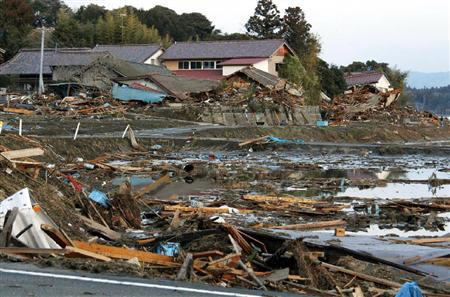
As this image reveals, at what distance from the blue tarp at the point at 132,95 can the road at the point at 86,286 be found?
129ft

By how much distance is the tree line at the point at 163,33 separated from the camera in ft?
215

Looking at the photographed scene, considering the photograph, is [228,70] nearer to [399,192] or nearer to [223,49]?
[223,49]

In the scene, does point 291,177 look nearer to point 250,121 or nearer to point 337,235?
point 337,235

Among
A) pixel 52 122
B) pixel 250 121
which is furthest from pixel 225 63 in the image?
pixel 52 122

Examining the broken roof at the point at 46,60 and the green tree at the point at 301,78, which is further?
the green tree at the point at 301,78

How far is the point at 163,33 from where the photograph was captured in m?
94.2

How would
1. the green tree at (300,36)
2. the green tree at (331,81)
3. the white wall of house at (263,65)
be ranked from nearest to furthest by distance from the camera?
the white wall of house at (263,65)
the green tree at (331,81)
the green tree at (300,36)

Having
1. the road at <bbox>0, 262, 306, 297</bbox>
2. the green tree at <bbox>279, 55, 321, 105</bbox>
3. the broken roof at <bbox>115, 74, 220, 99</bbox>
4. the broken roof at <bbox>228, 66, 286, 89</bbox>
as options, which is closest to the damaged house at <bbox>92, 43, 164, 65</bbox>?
the broken roof at <bbox>115, 74, 220, 99</bbox>

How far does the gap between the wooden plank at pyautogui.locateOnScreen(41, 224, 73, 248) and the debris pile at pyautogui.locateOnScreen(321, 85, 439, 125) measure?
137 feet

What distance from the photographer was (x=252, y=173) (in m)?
23.2

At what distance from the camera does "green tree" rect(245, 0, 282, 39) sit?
268ft

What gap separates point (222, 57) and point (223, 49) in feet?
4.09

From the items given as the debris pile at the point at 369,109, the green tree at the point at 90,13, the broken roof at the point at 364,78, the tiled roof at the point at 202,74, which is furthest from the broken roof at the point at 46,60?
the green tree at the point at 90,13

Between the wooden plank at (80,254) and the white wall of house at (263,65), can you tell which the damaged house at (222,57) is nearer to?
the white wall of house at (263,65)
